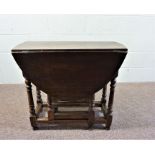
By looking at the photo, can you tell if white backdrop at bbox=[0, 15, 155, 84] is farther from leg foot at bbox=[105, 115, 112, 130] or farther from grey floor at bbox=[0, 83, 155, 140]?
leg foot at bbox=[105, 115, 112, 130]

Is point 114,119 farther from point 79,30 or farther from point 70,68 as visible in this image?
point 79,30

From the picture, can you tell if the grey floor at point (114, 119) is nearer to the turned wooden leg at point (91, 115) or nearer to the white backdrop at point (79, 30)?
the turned wooden leg at point (91, 115)

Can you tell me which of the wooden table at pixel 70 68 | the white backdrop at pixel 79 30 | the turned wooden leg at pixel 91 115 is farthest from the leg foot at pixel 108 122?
the white backdrop at pixel 79 30

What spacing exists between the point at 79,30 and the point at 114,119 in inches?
60.5

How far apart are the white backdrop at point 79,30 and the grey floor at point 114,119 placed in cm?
64

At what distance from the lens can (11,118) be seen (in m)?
2.29

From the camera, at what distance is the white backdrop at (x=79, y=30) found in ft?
10.4

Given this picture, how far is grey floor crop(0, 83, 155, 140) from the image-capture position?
198 cm

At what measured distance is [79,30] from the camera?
322 centimetres

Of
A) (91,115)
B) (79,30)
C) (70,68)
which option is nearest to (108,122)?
(91,115)

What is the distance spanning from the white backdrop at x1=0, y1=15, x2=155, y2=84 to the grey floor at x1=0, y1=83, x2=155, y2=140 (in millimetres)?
640

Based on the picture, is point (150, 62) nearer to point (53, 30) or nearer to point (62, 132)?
point (53, 30)

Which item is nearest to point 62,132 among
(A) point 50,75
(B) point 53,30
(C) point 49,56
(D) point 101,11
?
(A) point 50,75

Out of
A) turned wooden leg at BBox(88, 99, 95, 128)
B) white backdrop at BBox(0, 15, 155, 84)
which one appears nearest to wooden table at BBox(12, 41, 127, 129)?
turned wooden leg at BBox(88, 99, 95, 128)
